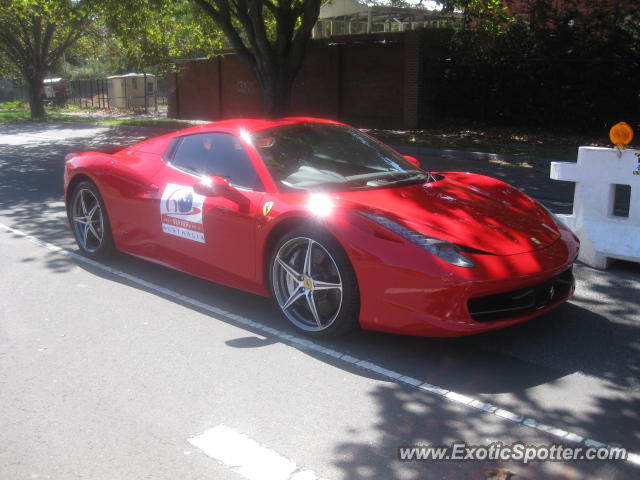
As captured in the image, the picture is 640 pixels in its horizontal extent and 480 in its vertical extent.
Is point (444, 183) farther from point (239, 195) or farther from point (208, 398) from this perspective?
point (208, 398)

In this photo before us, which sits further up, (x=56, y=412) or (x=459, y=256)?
(x=459, y=256)

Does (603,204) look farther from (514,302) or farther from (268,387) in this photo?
(268,387)

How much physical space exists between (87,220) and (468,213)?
12.3ft

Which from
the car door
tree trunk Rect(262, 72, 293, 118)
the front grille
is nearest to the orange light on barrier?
the front grille

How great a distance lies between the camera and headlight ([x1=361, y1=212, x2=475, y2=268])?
3.96 m

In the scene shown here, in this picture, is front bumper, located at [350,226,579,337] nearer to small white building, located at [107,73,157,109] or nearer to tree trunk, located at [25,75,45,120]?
tree trunk, located at [25,75,45,120]

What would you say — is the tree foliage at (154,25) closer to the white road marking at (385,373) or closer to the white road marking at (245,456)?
the white road marking at (385,373)

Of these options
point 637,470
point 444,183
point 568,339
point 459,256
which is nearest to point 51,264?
point 444,183

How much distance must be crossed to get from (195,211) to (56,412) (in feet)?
6.43

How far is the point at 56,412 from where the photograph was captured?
3.64 meters

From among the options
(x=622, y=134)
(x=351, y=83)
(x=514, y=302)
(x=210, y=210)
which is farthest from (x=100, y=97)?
(x=514, y=302)

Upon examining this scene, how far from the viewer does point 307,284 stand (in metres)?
4.51

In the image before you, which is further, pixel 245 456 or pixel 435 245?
pixel 435 245

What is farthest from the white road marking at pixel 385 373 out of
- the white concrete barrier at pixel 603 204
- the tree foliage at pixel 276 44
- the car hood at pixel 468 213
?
the tree foliage at pixel 276 44
